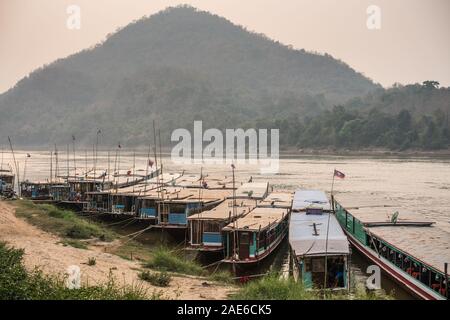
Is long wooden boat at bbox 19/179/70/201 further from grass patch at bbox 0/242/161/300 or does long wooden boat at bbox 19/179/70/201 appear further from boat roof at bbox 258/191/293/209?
grass patch at bbox 0/242/161/300

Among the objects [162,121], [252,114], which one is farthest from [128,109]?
[252,114]

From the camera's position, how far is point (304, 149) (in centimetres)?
11644

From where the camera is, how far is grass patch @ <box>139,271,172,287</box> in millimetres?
13570

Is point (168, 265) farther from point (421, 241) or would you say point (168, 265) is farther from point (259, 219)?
point (421, 241)

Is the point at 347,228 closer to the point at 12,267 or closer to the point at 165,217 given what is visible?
the point at 165,217

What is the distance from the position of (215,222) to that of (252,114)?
162 meters

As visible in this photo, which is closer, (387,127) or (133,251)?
(133,251)

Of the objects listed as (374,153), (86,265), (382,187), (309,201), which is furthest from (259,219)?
(374,153)

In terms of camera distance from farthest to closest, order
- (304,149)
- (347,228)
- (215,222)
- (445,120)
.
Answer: (304,149) < (445,120) < (347,228) < (215,222)

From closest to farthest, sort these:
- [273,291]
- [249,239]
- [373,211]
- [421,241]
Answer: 1. [273,291]
2. [421,241]
3. [249,239]
4. [373,211]

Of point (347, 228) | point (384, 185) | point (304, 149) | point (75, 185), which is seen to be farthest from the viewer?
point (304, 149)

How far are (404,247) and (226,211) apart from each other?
353 inches

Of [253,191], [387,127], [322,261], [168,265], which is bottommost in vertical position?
[168,265]

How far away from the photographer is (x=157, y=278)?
546 inches
